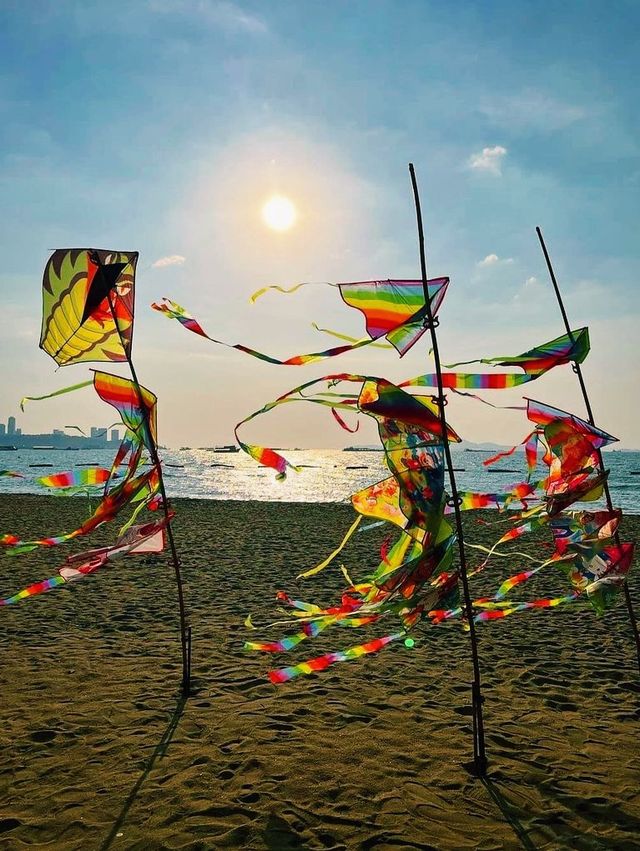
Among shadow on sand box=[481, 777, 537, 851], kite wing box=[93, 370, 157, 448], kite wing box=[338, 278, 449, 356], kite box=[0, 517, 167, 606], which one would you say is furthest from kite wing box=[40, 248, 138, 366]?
shadow on sand box=[481, 777, 537, 851]

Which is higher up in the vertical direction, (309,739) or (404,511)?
(404,511)

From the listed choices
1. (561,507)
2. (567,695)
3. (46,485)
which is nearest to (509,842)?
(561,507)

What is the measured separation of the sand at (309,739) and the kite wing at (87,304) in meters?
3.35

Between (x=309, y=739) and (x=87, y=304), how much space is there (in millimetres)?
4240

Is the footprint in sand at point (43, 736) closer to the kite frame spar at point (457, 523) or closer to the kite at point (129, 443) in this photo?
the kite at point (129, 443)

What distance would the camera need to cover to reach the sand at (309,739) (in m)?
3.83

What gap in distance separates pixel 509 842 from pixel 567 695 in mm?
2852

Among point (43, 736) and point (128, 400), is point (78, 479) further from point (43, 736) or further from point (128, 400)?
point (43, 736)

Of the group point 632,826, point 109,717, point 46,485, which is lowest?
point 632,826

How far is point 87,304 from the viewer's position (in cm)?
543

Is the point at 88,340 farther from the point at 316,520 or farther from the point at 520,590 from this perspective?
the point at 316,520

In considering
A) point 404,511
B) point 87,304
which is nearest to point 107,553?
point 87,304

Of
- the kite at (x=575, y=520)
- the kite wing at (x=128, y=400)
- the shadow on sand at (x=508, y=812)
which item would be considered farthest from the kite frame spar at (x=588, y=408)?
the kite wing at (x=128, y=400)

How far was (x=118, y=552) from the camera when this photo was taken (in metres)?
5.18
